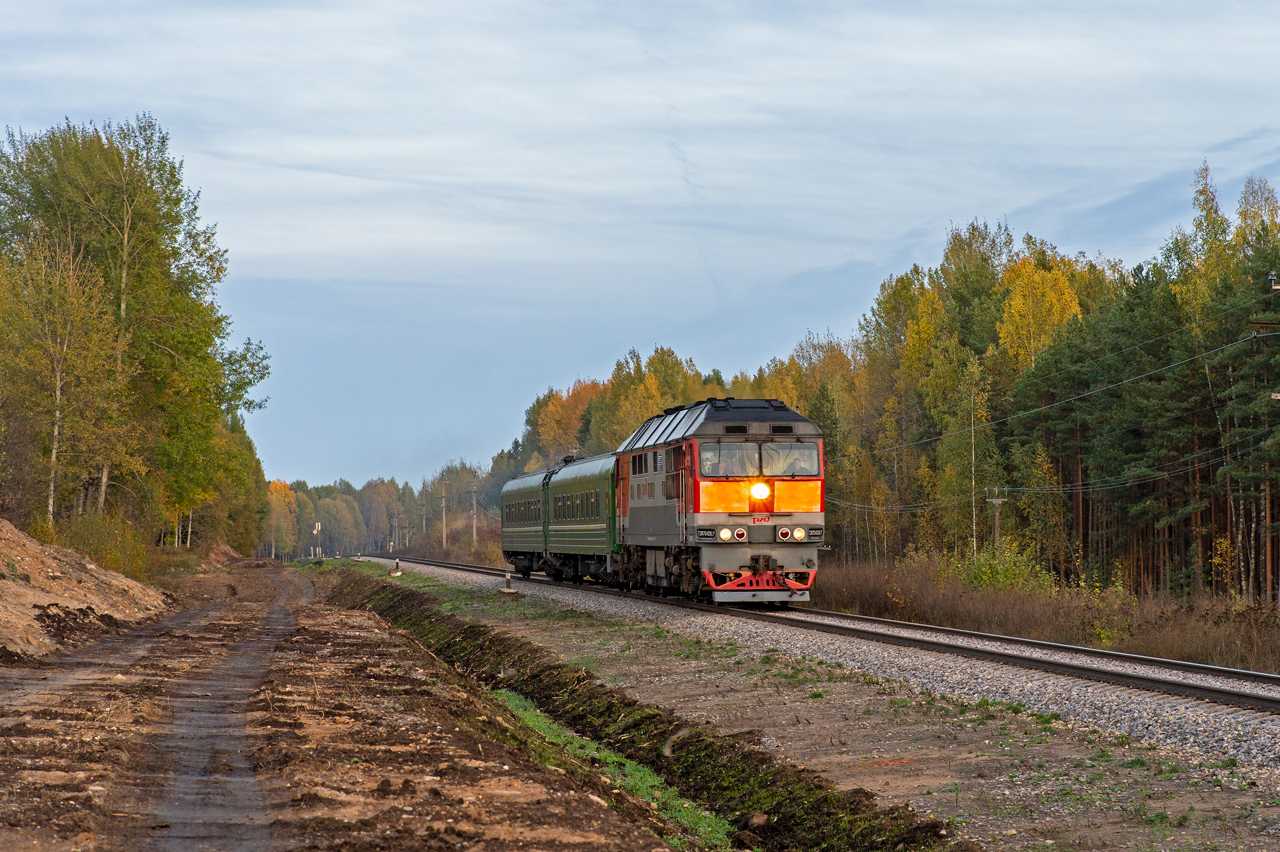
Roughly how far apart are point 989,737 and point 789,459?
45.6 feet

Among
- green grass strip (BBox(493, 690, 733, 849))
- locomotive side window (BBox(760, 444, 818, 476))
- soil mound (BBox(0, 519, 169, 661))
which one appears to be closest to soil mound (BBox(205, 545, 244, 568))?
soil mound (BBox(0, 519, 169, 661))

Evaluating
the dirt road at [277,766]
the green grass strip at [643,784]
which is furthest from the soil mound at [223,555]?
the green grass strip at [643,784]

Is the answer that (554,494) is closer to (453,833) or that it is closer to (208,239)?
(208,239)

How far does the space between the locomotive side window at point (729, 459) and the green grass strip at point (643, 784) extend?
8848 millimetres

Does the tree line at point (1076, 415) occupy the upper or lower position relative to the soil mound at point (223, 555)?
upper

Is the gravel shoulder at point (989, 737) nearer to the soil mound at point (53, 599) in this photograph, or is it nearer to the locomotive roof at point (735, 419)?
the locomotive roof at point (735, 419)

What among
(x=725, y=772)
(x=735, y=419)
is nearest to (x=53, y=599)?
(x=735, y=419)

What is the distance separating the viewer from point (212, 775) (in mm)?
8422

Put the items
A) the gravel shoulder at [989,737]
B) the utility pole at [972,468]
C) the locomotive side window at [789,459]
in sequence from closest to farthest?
the gravel shoulder at [989,737] → the locomotive side window at [789,459] → the utility pole at [972,468]

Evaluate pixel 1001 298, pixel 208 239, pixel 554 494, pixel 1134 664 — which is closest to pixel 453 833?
pixel 1134 664

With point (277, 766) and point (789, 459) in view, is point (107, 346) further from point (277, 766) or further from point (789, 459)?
point (277, 766)

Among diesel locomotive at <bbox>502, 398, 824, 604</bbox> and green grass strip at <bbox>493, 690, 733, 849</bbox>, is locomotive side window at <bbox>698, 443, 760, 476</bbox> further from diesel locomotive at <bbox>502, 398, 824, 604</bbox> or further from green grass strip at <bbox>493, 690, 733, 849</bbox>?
green grass strip at <bbox>493, 690, 733, 849</bbox>

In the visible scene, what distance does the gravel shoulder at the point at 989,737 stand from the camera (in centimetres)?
737

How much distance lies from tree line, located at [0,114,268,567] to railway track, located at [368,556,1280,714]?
21.9 m
